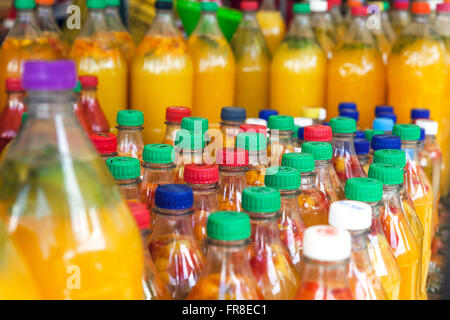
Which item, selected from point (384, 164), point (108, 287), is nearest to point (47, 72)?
point (108, 287)

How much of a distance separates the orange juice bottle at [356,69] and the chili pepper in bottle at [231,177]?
1.18 metres

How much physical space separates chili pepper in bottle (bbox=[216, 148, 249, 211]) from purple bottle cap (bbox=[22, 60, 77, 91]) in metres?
0.44

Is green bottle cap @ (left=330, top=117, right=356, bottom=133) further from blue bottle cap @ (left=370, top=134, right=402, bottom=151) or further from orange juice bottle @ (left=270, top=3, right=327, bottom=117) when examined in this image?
orange juice bottle @ (left=270, top=3, right=327, bottom=117)

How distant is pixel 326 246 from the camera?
2.45 feet

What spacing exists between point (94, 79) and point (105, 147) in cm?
46

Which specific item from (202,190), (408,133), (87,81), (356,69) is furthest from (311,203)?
(356,69)

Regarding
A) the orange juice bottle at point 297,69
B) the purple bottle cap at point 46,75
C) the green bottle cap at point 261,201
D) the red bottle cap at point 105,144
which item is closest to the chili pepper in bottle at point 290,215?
the green bottle cap at point 261,201

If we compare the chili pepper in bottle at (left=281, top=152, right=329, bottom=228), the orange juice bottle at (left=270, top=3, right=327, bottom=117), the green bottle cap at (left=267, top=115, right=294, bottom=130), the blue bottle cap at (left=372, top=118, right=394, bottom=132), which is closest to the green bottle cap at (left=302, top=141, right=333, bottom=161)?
the chili pepper in bottle at (left=281, top=152, right=329, bottom=228)

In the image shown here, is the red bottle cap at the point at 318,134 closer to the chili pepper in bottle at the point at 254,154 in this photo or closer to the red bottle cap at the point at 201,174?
the chili pepper in bottle at the point at 254,154

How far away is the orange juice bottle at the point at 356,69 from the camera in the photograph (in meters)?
2.13

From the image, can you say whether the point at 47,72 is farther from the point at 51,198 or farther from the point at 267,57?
the point at 267,57

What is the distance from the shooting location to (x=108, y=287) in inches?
26.1

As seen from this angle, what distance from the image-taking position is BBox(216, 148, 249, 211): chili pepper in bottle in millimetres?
1018
